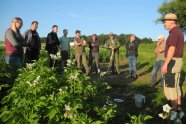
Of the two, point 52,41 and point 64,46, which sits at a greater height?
point 52,41

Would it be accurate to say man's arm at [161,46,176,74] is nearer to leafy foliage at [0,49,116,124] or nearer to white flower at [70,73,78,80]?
leafy foliage at [0,49,116,124]

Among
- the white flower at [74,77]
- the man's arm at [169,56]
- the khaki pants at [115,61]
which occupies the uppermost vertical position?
the man's arm at [169,56]

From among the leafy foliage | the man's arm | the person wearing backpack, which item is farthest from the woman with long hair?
the man's arm

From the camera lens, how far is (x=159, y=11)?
5116 centimetres

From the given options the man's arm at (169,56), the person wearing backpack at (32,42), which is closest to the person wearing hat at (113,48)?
the person wearing backpack at (32,42)

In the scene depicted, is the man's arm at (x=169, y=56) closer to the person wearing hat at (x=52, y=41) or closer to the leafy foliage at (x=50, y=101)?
the leafy foliage at (x=50, y=101)

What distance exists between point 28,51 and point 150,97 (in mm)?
3550

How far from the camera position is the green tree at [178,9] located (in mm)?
46306

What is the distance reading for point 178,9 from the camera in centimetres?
4759

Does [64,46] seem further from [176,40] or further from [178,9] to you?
[178,9]

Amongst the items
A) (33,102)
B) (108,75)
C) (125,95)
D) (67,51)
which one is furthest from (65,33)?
(33,102)

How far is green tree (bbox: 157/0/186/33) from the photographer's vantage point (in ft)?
152

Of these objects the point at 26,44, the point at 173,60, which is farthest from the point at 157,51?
the point at 173,60

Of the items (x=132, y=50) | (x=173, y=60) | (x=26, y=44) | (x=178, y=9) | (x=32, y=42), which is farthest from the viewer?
(x=178, y=9)
